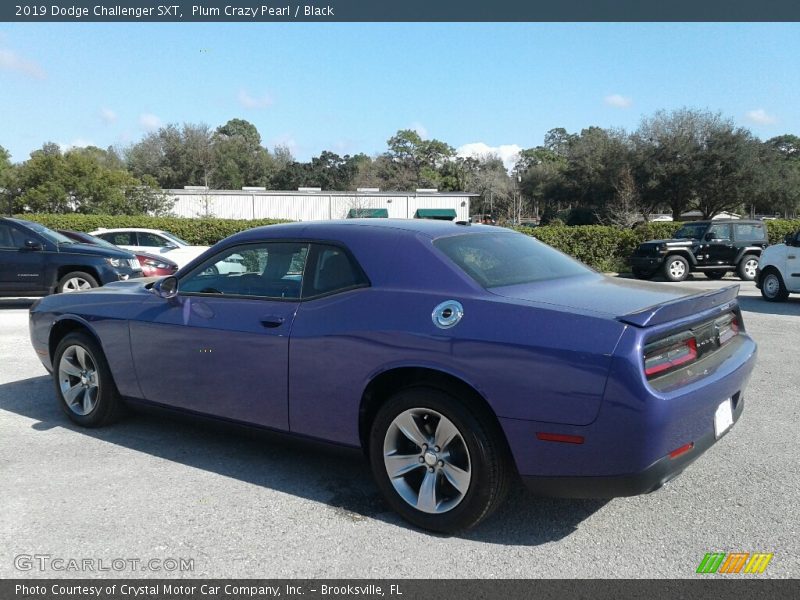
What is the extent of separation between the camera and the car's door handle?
4.04 m

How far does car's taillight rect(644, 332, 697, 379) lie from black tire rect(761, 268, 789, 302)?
37.7 ft

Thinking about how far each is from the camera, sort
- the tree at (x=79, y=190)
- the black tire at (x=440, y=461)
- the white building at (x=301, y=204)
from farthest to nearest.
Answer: the white building at (x=301, y=204) < the tree at (x=79, y=190) < the black tire at (x=440, y=461)

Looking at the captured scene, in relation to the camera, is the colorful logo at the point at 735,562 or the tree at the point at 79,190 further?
the tree at the point at 79,190

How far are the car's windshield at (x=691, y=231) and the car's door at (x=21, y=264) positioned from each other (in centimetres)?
1691

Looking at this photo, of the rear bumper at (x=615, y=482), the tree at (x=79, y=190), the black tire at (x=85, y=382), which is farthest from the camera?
the tree at (x=79, y=190)

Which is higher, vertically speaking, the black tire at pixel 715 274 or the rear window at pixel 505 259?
the rear window at pixel 505 259

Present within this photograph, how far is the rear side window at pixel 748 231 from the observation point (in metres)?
20.2

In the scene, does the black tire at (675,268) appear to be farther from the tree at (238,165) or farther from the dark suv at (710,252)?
the tree at (238,165)

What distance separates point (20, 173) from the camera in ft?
121

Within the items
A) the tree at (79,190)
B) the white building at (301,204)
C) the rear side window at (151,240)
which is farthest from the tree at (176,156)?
the rear side window at (151,240)

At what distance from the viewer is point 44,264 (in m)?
12.1

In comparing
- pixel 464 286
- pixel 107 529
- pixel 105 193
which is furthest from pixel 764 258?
pixel 105 193

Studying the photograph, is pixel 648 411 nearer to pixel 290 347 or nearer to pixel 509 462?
pixel 509 462

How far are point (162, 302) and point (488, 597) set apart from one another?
2976mm
